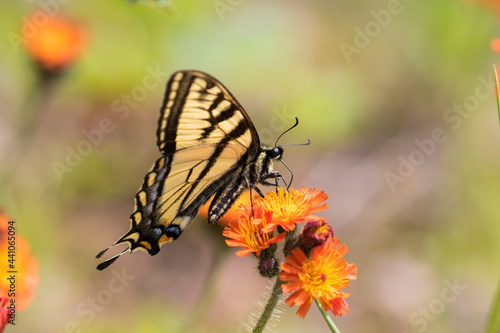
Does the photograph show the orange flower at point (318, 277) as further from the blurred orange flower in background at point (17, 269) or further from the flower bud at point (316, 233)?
the blurred orange flower in background at point (17, 269)

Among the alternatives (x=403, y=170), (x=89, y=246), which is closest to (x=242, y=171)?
(x=89, y=246)

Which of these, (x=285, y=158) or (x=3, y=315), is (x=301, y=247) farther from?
(x=285, y=158)

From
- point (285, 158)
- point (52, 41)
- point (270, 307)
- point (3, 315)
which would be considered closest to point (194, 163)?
point (270, 307)

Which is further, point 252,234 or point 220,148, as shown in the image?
point 220,148

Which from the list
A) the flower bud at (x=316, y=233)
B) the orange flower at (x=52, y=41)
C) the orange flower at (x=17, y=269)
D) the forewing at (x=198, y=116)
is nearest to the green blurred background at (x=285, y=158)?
the orange flower at (x=52, y=41)

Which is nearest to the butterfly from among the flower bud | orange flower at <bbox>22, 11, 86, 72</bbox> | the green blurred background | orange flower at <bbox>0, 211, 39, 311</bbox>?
orange flower at <bbox>0, 211, 39, 311</bbox>

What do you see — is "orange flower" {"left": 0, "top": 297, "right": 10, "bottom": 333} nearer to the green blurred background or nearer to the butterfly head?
the butterfly head
